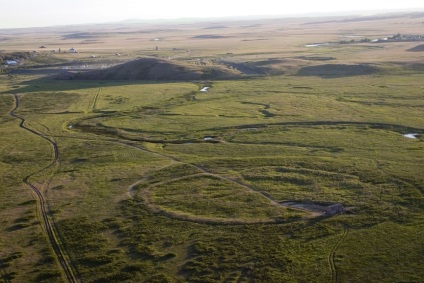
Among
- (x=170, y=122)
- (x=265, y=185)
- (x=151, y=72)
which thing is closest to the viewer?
(x=265, y=185)

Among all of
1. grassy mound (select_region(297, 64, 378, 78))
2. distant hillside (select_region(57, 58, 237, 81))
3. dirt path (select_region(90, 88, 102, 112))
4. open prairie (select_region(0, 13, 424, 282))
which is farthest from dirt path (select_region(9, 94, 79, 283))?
grassy mound (select_region(297, 64, 378, 78))

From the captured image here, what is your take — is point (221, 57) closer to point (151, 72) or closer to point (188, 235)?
point (151, 72)

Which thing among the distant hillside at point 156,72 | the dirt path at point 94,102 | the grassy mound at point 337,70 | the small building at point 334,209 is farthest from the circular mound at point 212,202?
the distant hillside at point 156,72

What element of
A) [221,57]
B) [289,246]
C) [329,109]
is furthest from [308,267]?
[221,57]

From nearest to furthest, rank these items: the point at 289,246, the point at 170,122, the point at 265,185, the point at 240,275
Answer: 1. the point at 240,275
2. the point at 289,246
3. the point at 265,185
4. the point at 170,122

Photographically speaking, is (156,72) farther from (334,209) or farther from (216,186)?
(334,209)

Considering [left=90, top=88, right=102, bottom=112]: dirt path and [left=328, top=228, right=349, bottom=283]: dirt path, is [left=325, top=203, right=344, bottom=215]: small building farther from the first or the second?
[left=90, top=88, right=102, bottom=112]: dirt path
